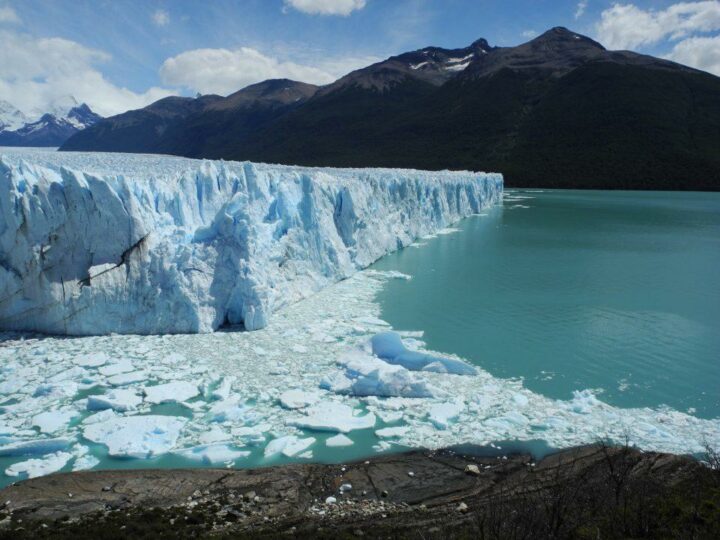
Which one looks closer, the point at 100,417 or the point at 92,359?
the point at 100,417

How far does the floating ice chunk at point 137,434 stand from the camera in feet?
18.2

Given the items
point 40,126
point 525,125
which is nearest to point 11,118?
point 40,126

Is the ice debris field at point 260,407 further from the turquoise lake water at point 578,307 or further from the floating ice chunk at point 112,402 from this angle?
the turquoise lake water at point 578,307

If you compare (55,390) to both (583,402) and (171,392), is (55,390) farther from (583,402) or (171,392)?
(583,402)

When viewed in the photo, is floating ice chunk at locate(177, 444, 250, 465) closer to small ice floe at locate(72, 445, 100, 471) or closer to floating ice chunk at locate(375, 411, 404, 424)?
small ice floe at locate(72, 445, 100, 471)

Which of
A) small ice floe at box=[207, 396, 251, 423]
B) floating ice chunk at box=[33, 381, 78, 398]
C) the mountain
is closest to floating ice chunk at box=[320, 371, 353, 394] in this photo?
small ice floe at box=[207, 396, 251, 423]

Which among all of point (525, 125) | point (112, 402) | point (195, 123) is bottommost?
point (112, 402)

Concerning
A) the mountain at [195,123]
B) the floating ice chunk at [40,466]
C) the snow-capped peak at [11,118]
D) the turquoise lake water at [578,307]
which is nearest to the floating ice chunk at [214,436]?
the floating ice chunk at [40,466]

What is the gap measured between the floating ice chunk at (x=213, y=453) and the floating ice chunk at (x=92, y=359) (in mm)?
2861

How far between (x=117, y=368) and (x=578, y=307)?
941cm

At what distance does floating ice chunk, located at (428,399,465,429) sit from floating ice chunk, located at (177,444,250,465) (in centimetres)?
227

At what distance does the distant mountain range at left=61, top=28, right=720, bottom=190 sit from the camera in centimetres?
5166

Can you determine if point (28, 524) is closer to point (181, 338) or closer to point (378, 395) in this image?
point (378, 395)

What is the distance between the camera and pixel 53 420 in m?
6.00
